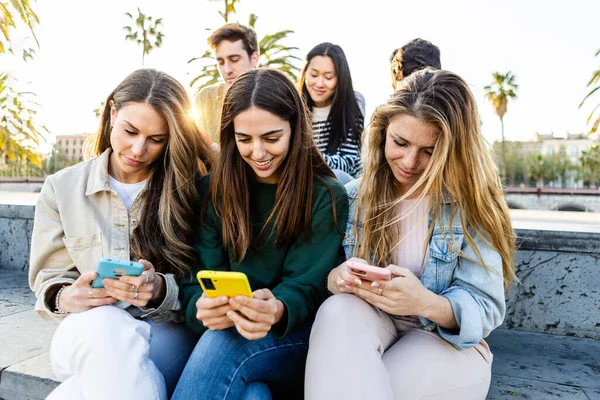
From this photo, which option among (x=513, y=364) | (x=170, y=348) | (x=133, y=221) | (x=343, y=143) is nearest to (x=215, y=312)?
(x=170, y=348)

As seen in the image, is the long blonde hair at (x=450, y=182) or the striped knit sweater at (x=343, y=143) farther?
the striped knit sweater at (x=343, y=143)

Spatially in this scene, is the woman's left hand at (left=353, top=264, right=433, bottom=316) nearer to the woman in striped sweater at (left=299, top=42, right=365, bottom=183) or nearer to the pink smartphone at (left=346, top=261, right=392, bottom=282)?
the pink smartphone at (left=346, top=261, right=392, bottom=282)

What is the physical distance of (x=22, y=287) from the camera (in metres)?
3.93

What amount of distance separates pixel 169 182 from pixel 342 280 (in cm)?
97

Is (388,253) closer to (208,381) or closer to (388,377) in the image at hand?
(388,377)

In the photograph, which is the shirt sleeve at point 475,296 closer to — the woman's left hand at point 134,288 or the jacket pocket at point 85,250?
the woman's left hand at point 134,288

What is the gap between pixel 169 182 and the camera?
88.2 inches

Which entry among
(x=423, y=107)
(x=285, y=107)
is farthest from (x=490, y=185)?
(x=285, y=107)

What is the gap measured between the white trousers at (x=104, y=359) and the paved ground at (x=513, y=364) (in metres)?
0.70

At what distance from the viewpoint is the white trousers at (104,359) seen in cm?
164

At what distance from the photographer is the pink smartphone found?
167 cm

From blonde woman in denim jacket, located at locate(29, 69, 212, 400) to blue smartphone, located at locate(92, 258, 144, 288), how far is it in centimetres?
2

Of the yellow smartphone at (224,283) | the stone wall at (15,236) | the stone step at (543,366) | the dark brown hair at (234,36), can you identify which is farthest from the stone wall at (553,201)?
the yellow smartphone at (224,283)

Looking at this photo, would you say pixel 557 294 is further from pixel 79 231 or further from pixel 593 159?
pixel 593 159
